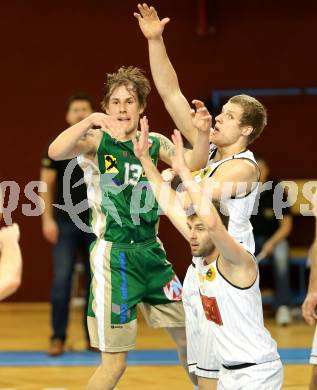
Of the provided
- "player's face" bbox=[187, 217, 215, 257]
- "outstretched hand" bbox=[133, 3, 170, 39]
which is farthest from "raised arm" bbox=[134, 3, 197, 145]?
"player's face" bbox=[187, 217, 215, 257]

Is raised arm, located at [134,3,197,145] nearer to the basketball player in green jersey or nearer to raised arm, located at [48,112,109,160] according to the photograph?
the basketball player in green jersey

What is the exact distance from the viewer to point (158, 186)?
15.9ft

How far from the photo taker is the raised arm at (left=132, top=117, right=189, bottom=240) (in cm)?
467

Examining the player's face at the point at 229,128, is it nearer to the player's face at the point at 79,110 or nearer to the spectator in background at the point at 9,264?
the spectator in background at the point at 9,264

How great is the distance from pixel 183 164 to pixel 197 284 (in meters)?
1.07

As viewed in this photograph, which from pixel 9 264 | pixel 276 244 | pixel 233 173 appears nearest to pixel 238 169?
pixel 233 173

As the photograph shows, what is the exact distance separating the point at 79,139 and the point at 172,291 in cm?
107

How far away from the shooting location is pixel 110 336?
574 centimetres

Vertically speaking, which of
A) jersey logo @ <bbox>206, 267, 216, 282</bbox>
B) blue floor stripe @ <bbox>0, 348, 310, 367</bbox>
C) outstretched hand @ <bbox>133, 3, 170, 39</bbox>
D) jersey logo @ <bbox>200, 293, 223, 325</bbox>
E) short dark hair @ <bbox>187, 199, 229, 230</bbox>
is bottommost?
blue floor stripe @ <bbox>0, 348, 310, 367</bbox>

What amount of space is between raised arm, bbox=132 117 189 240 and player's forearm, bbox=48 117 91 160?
55cm

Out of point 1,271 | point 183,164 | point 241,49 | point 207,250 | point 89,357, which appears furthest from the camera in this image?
point 241,49

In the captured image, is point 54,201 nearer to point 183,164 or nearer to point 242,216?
point 242,216

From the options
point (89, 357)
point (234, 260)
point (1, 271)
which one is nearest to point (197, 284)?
point (234, 260)

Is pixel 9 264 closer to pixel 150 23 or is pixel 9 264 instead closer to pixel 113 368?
pixel 113 368
